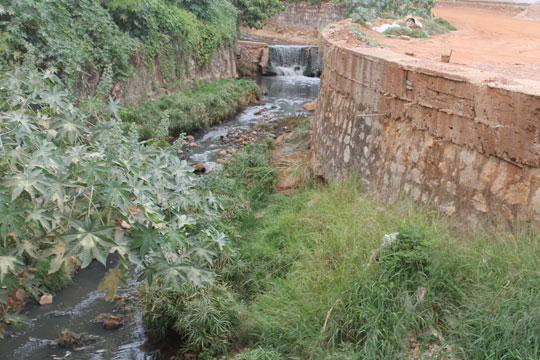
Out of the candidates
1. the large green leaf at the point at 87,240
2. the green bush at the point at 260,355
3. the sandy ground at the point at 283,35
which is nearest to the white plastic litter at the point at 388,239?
the green bush at the point at 260,355

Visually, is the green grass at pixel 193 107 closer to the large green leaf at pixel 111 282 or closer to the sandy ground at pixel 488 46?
the sandy ground at pixel 488 46

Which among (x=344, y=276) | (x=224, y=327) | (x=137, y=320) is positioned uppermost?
(x=344, y=276)

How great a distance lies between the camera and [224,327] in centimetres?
444

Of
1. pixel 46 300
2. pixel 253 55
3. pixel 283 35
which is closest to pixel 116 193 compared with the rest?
pixel 46 300

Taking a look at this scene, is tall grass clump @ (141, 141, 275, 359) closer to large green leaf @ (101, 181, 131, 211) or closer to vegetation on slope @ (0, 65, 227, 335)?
vegetation on slope @ (0, 65, 227, 335)

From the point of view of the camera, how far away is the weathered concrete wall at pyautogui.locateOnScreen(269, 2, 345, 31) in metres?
24.8

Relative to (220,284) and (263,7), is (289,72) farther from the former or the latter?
(220,284)

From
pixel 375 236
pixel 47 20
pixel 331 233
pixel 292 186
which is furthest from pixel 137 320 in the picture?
pixel 47 20

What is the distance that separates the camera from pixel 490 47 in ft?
26.1

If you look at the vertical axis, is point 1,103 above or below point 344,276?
above

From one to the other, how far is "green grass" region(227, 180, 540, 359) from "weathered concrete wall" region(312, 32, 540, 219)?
0.89 feet

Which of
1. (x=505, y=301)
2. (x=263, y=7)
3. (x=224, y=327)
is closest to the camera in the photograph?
(x=505, y=301)

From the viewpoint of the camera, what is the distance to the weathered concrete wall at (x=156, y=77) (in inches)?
442

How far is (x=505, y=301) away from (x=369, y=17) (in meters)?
8.06
